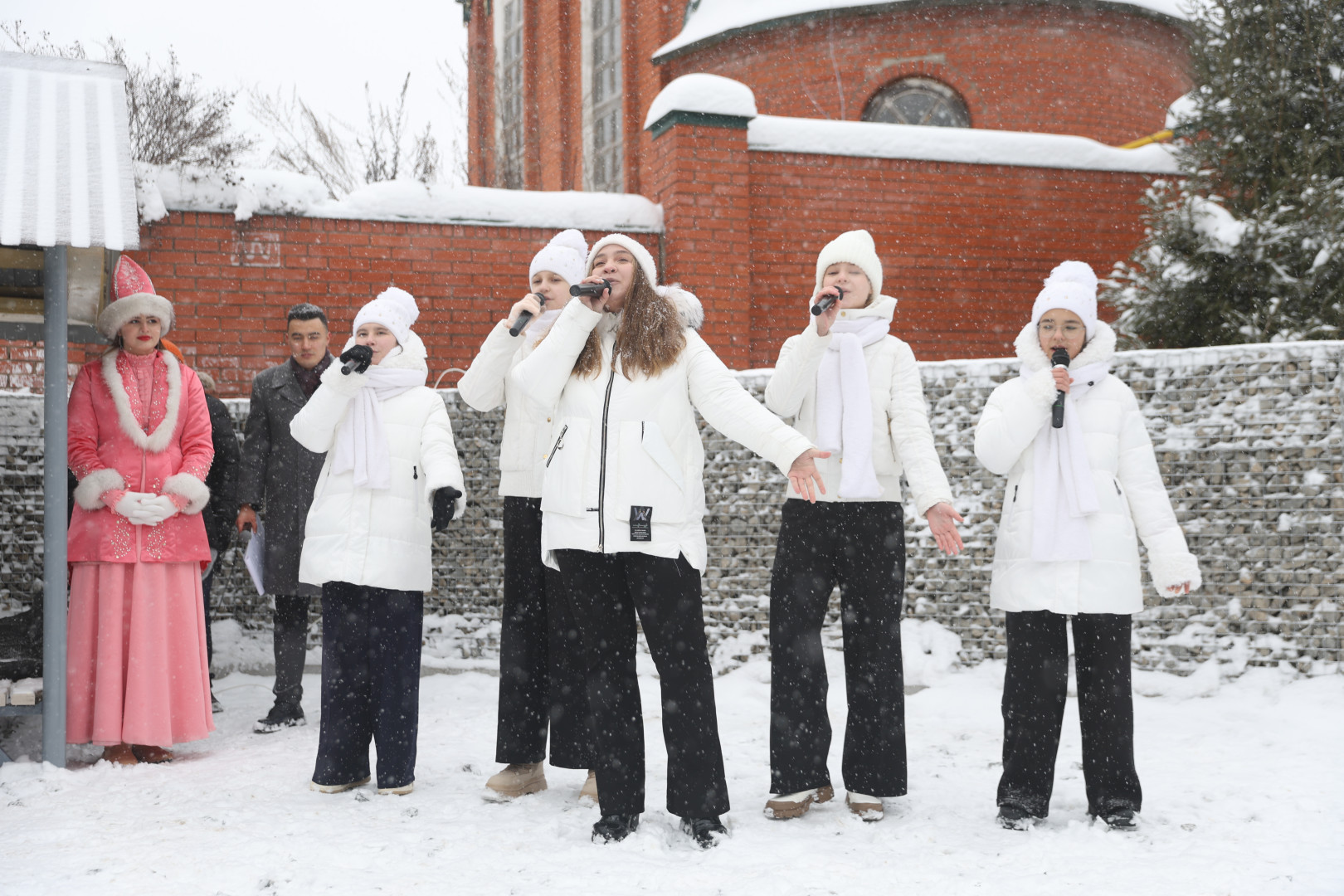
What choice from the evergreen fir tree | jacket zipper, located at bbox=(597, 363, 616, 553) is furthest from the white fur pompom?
the evergreen fir tree

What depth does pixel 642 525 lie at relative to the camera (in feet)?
11.7

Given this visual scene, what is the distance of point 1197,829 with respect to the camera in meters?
3.82

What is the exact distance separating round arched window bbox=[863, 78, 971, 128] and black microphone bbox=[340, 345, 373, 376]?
11.4 metres

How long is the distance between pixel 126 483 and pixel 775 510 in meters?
3.43

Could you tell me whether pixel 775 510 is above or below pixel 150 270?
below

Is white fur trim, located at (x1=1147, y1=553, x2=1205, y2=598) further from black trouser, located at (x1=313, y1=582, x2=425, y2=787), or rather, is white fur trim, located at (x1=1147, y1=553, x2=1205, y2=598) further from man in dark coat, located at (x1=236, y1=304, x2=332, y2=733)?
man in dark coat, located at (x1=236, y1=304, x2=332, y2=733)

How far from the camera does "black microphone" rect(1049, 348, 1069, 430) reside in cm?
383

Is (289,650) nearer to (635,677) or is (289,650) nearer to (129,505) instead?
(129,505)

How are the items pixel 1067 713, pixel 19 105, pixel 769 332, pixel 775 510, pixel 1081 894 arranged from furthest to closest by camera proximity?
pixel 769 332, pixel 775 510, pixel 1067 713, pixel 19 105, pixel 1081 894

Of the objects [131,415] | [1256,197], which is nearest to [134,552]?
[131,415]

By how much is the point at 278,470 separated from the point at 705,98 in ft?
16.0

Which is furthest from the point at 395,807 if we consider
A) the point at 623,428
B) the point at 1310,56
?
the point at 1310,56

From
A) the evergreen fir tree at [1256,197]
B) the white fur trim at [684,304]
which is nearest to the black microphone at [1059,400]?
the white fur trim at [684,304]

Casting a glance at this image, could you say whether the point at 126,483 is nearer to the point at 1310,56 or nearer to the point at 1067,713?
the point at 1067,713
